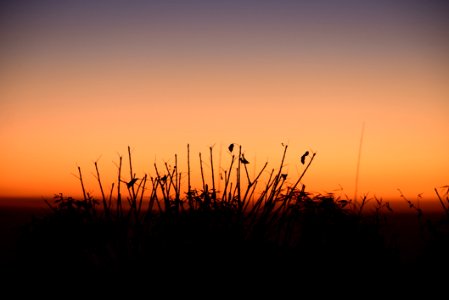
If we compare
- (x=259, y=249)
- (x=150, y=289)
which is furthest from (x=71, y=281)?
(x=259, y=249)

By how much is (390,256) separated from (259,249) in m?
5.80

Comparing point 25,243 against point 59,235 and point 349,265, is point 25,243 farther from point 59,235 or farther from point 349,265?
point 349,265

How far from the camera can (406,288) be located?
1404 cm

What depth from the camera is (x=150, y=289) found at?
1170cm

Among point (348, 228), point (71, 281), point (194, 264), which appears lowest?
point (71, 281)

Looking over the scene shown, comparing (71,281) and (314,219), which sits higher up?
(314,219)

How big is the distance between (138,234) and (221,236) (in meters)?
2.42

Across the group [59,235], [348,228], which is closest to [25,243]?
[59,235]

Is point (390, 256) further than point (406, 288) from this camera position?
Yes

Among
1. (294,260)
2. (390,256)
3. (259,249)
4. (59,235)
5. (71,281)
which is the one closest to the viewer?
(259,249)

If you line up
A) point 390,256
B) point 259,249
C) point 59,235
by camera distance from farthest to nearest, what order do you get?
point 59,235 < point 390,256 < point 259,249

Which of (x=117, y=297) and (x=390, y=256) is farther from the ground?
(x=390, y=256)

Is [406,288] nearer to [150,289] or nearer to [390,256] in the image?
[390,256]

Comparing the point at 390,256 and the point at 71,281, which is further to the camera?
the point at 390,256
